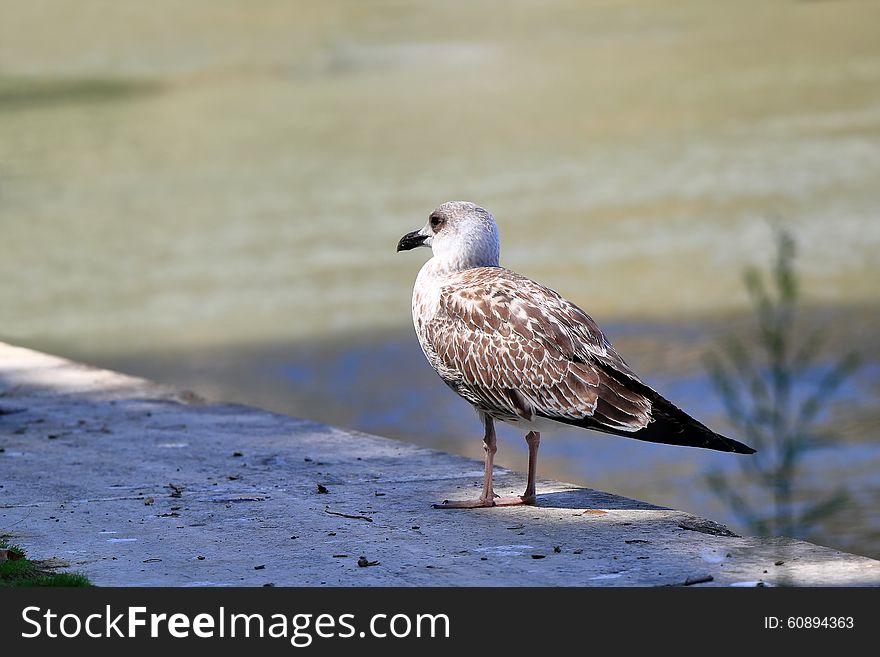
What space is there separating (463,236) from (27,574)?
2520 mm

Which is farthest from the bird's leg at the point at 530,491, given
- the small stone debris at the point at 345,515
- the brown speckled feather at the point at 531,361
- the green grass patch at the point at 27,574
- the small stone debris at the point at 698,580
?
the green grass patch at the point at 27,574

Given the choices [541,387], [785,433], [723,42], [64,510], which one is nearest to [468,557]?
[541,387]

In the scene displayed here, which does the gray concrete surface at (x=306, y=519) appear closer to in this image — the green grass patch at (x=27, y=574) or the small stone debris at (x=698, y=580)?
the small stone debris at (x=698, y=580)

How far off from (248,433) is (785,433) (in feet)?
17.7

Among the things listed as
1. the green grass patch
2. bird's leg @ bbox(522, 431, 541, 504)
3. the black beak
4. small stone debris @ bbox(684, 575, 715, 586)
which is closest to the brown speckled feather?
bird's leg @ bbox(522, 431, 541, 504)

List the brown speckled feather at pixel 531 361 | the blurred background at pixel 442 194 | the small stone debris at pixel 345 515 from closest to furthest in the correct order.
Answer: the brown speckled feather at pixel 531 361, the small stone debris at pixel 345 515, the blurred background at pixel 442 194

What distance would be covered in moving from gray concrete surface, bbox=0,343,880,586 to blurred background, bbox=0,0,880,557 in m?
1.10

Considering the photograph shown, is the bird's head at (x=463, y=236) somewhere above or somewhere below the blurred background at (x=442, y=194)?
below

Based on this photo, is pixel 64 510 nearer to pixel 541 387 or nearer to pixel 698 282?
pixel 541 387

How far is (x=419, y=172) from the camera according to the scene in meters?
20.5

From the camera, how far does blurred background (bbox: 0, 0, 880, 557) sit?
38.1 feet

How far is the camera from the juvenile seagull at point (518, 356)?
6273 mm

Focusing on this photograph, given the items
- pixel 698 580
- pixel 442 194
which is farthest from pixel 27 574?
pixel 442 194

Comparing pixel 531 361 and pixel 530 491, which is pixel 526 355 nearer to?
pixel 531 361
